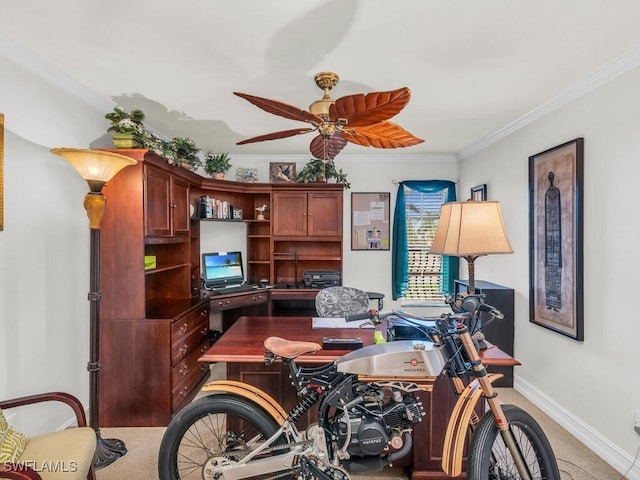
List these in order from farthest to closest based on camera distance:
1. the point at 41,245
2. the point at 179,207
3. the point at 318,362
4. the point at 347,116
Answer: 1. the point at 179,207
2. the point at 41,245
3. the point at 318,362
4. the point at 347,116

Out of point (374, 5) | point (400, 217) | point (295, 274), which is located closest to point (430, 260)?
point (400, 217)

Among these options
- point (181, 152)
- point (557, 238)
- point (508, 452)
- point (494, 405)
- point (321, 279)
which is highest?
point (181, 152)

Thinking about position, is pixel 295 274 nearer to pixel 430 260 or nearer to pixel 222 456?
pixel 430 260

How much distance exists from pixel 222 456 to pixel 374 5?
2.23 meters

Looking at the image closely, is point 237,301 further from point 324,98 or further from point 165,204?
point 324,98

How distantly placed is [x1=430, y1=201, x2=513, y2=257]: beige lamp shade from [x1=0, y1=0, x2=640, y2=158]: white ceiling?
3.14 feet

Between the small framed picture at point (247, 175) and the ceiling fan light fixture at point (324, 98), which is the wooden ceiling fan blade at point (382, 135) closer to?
the ceiling fan light fixture at point (324, 98)

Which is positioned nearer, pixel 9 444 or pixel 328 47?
pixel 9 444

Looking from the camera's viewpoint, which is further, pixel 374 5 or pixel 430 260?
pixel 430 260

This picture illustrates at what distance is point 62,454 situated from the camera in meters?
1.51

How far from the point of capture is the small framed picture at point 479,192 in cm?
392

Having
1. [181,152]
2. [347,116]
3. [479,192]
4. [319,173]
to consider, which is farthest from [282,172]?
[347,116]

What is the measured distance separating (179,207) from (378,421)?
262cm

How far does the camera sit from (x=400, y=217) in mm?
4668
